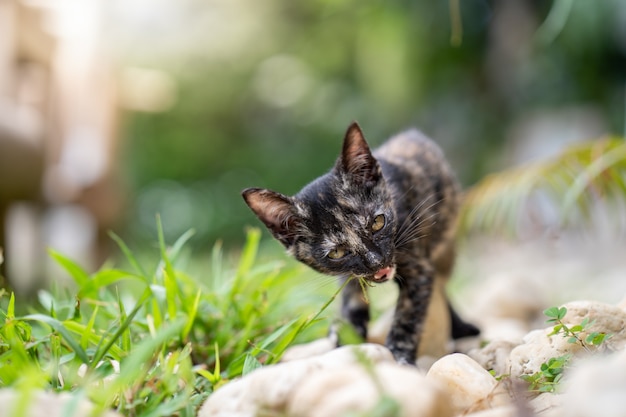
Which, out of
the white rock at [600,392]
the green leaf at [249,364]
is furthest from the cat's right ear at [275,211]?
the white rock at [600,392]

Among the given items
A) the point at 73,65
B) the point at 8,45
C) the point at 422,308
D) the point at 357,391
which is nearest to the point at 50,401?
the point at 357,391

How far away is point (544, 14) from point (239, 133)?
664 cm

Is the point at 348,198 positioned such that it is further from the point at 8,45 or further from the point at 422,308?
the point at 8,45

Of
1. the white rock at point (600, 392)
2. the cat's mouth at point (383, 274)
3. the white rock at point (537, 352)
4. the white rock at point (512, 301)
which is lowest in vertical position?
the white rock at point (512, 301)

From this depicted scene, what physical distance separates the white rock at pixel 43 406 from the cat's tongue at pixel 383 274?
0.96 meters

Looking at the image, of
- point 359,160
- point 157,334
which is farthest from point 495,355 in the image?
point 157,334

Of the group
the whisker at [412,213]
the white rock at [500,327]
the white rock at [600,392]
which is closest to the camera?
the white rock at [600,392]

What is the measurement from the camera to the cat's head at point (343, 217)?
1974 millimetres

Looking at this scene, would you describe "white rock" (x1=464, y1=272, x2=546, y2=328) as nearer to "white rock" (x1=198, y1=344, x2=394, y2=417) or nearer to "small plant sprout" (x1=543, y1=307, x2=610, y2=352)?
"small plant sprout" (x1=543, y1=307, x2=610, y2=352)

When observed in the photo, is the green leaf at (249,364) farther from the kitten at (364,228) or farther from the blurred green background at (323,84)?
the blurred green background at (323,84)

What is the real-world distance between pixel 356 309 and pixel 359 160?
2.01ft

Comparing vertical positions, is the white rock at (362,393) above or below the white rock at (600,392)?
below

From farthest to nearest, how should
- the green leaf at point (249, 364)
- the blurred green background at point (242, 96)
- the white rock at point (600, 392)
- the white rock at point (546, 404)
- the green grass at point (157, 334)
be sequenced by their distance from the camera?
the blurred green background at point (242, 96)
the green leaf at point (249, 364)
the green grass at point (157, 334)
the white rock at point (546, 404)
the white rock at point (600, 392)

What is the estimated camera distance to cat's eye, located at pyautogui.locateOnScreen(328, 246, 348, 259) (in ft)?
6.59
